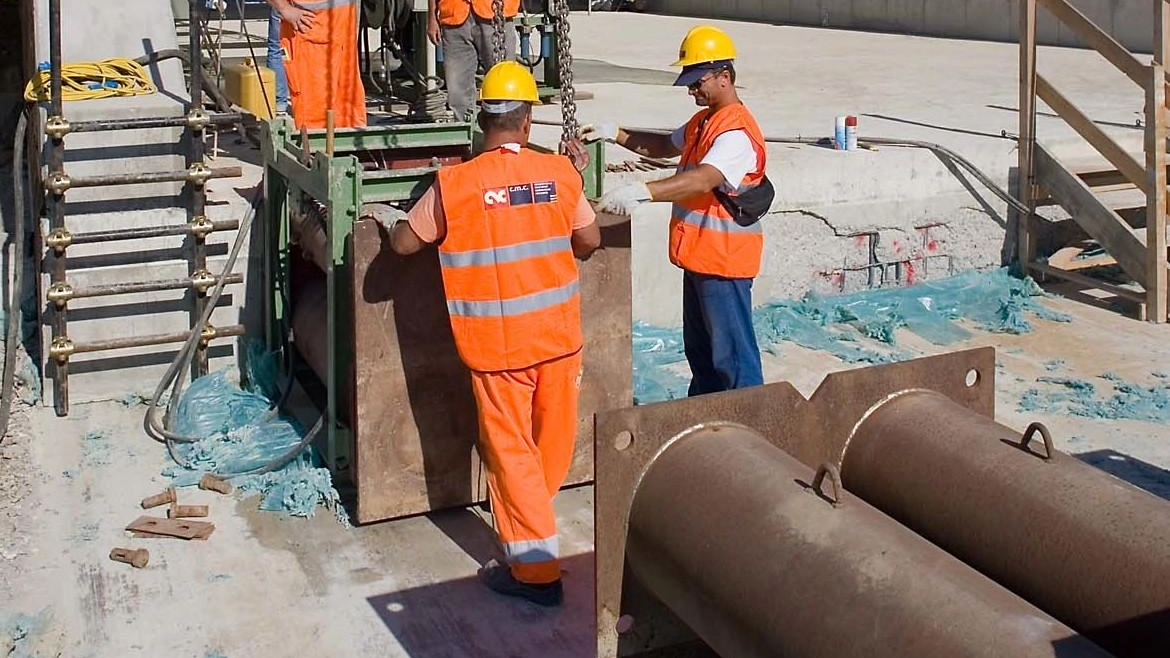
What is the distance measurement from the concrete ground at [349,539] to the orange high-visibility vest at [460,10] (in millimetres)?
981

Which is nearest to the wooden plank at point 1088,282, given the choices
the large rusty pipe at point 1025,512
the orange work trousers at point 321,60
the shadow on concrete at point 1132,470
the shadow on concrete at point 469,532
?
the shadow on concrete at point 1132,470

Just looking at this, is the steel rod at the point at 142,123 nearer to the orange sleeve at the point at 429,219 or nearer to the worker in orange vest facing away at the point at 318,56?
the worker in orange vest facing away at the point at 318,56

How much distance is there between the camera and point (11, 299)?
23.1 feet

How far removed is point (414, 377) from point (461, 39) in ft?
15.3

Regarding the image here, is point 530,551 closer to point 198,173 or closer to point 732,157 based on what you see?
point 732,157

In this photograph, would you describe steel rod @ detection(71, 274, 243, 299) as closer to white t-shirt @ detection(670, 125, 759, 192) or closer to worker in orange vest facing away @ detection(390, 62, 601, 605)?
worker in orange vest facing away @ detection(390, 62, 601, 605)

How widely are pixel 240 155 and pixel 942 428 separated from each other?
253 inches

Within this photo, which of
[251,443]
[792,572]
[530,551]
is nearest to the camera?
[792,572]

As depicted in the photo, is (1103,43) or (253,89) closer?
(1103,43)

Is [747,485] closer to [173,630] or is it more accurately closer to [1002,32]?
[173,630]

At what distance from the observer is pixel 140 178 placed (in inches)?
260

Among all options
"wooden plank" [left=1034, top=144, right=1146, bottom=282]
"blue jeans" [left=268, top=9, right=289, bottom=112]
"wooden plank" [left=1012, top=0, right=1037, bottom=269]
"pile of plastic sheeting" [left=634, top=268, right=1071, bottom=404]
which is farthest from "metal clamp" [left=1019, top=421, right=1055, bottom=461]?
"blue jeans" [left=268, top=9, right=289, bottom=112]

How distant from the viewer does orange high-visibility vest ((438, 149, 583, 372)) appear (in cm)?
467

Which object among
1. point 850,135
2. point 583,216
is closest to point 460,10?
point 850,135
